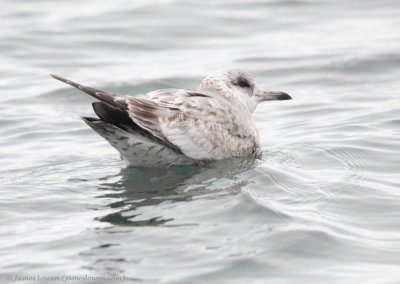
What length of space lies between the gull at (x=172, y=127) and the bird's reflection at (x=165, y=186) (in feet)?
0.38

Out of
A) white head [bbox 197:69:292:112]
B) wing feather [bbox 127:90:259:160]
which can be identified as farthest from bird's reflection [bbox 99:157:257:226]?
white head [bbox 197:69:292:112]

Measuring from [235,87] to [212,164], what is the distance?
1376mm

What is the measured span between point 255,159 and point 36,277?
3.84m

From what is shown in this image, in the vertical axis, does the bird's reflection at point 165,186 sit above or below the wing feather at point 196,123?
below

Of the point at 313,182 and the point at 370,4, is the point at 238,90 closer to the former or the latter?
the point at 313,182

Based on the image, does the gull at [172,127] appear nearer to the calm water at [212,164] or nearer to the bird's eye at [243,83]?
the calm water at [212,164]

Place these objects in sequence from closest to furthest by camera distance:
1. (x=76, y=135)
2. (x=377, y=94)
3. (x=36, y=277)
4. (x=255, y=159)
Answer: (x=36, y=277), (x=255, y=159), (x=76, y=135), (x=377, y=94)

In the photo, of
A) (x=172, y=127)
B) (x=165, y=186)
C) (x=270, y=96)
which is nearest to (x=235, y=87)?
(x=270, y=96)

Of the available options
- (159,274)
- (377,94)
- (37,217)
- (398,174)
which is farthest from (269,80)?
(159,274)

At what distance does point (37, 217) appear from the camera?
795 centimetres

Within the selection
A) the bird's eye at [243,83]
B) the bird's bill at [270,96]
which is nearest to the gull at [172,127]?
the bird's eye at [243,83]

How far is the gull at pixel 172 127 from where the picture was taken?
8586 millimetres

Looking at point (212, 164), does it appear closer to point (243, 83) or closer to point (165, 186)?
point (165, 186)

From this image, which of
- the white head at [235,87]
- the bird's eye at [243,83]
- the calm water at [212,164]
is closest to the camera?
the calm water at [212,164]
